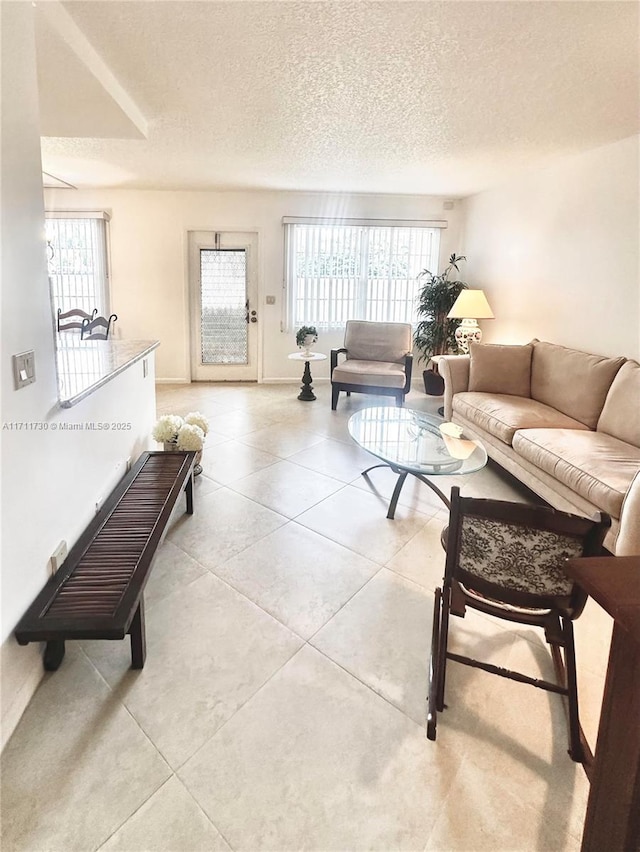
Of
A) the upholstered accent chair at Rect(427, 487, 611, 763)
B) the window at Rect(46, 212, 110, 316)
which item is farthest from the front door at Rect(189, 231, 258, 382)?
the upholstered accent chair at Rect(427, 487, 611, 763)

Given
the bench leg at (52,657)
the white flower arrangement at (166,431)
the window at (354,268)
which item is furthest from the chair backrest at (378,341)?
the bench leg at (52,657)

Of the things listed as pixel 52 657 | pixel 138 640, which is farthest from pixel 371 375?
pixel 52 657

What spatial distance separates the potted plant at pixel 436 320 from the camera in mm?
5676

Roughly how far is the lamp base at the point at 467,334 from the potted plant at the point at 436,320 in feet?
1.62

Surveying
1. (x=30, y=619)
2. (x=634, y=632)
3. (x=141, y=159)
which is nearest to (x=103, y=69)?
(x=141, y=159)

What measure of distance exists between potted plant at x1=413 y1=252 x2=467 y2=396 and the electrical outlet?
180 inches

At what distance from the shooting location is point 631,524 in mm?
2012

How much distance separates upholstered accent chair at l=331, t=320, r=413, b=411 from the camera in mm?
4848

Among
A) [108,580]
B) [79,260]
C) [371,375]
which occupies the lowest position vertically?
[108,580]

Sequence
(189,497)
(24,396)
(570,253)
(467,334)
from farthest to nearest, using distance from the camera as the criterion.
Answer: (467,334) → (570,253) → (189,497) → (24,396)

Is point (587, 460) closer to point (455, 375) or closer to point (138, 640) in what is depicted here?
point (455, 375)

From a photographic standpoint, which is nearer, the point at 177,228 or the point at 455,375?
the point at 455,375

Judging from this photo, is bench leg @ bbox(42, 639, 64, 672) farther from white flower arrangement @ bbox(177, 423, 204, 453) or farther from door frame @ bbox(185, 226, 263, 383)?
door frame @ bbox(185, 226, 263, 383)

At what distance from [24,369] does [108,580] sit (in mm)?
777
